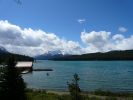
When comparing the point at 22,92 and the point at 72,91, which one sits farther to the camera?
the point at 72,91

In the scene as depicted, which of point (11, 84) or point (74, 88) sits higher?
point (11, 84)

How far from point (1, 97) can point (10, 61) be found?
2055 mm

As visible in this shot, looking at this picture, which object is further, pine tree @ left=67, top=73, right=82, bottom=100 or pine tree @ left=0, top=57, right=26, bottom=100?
pine tree @ left=67, top=73, right=82, bottom=100

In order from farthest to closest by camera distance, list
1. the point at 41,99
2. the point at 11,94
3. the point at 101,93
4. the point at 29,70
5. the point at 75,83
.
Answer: the point at 29,70 < the point at 101,93 < the point at 41,99 < the point at 75,83 < the point at 11,94

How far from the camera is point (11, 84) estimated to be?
1689 centimetres

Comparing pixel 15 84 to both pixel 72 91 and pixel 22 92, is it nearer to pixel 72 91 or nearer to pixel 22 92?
pixel 22 92

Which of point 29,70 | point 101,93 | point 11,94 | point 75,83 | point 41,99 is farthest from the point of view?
point 29,70

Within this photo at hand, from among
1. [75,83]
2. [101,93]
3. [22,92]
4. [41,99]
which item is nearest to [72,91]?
[75,83]

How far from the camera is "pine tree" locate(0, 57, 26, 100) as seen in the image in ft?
55.2

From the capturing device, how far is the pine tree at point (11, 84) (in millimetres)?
16828

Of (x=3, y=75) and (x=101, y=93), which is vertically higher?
(x=3, y=75)

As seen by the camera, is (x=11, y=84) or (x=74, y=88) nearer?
(x=11, y=84)

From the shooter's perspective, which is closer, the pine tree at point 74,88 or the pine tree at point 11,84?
the pine tree at point 11,84

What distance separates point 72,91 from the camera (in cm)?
2067
